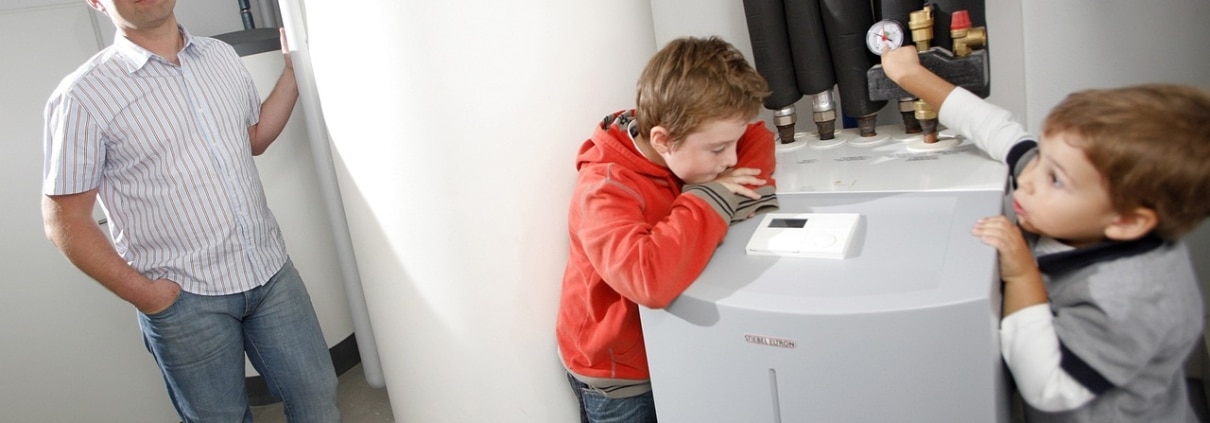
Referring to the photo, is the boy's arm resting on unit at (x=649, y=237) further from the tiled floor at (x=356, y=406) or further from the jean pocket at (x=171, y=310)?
the tiled floor at (x=356, y=406)

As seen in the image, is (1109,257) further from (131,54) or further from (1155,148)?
(131,54)

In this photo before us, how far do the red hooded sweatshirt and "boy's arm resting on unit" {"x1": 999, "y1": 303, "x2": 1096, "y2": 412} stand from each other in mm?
335

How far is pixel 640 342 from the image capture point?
115 cm

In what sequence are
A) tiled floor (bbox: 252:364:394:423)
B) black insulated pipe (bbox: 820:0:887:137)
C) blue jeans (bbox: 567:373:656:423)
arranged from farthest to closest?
tiled floor (bbox: 252:364:394:423)
black insulated pipe (bbox: 820:0:887:137)
blue jeans (bbox: 567:373:656:423)

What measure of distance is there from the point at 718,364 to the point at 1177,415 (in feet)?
1.64

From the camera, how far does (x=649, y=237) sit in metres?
0.97

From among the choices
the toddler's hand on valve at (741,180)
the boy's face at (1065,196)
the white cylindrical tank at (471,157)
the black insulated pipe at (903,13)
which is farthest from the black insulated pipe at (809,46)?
the boy's face at (1065,196)

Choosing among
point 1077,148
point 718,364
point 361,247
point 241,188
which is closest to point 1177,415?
point 1077,148

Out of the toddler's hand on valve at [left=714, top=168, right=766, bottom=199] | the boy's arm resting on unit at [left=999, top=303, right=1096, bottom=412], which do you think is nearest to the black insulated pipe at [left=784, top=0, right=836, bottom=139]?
→ the toddler's hand on valve at [left=714, top=168, right=766, bottom=199]

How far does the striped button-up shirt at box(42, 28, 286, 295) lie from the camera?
123 cm

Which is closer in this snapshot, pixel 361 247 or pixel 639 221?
pixel 639 221

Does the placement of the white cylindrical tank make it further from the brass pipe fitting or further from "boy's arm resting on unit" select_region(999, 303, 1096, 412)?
"boy's arm resting on unit" select_region(999, 303, 1096, 412)

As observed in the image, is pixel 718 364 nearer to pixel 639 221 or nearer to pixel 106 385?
pixel 639 221

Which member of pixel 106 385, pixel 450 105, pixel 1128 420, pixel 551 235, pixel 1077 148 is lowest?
pixel 106 385
